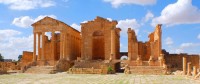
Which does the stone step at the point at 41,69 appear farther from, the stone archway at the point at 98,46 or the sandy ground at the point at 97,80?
the sandy ground at the point at 97,80

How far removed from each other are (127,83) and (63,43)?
30.8 meters

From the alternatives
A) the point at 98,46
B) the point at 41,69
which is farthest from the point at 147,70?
the point at 98,46

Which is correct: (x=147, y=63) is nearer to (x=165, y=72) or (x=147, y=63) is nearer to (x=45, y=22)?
(x=165, y=72)

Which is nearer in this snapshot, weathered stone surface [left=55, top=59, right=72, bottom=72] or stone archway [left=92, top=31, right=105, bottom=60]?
weathered stone surface [left=55, top=59, right=72, bottom=72]

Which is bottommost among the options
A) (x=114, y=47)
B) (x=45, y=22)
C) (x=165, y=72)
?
(x=165, y=72)

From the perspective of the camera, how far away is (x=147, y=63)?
47.9 metres

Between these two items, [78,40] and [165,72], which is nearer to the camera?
[165,72]

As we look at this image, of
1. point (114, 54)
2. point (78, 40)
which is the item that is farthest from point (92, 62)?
point (78, 40)

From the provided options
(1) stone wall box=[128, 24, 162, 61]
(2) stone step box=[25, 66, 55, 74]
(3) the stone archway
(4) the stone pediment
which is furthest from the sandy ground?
(3) the stone archway

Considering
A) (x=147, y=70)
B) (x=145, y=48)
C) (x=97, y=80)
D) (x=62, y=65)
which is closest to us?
(x=97, y=80)

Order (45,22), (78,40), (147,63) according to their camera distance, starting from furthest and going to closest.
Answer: (78,40) → (45,22) → (147,63)

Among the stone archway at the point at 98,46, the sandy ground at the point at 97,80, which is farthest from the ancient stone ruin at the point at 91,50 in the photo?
the sandy ground at the point at 97,80

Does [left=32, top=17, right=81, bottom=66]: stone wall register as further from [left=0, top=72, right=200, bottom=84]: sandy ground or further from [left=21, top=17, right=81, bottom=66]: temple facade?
[left=0, top=72, right=200, bottom=84]: sandy ground

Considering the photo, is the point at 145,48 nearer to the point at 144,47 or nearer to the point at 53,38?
the point at 144,47
